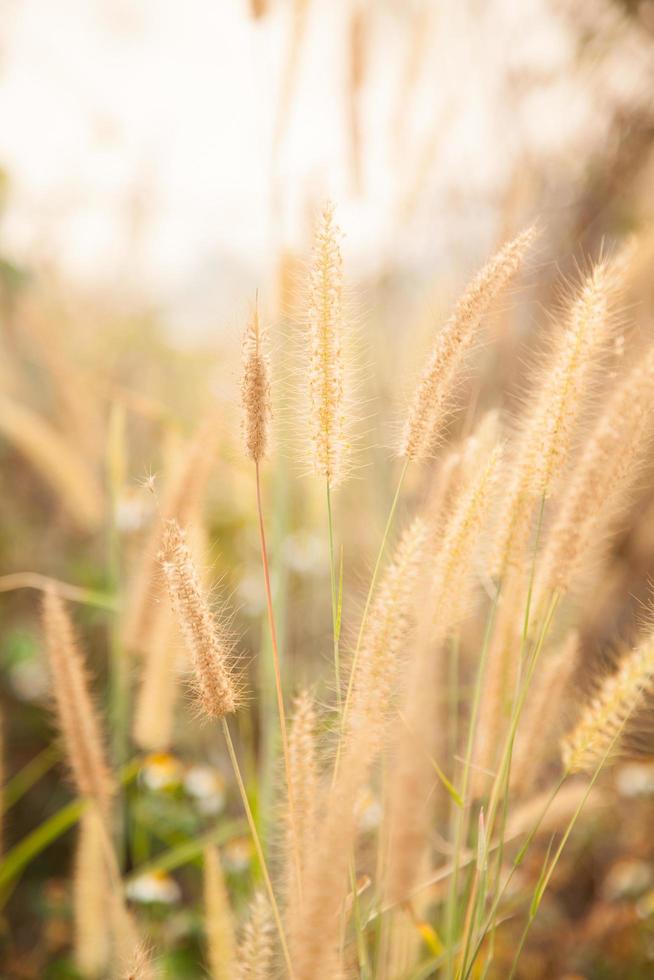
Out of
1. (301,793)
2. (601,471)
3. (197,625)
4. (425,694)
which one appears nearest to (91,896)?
(301,793)

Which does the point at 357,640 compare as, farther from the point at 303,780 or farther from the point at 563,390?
the point at 563,390

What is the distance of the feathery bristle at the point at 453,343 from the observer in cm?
64

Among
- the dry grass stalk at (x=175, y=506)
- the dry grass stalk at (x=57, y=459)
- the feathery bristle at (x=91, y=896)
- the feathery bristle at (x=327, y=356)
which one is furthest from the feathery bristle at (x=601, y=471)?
the dry grass stalk at (x=57, y=459)

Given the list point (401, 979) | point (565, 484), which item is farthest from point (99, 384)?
point (401, 979)

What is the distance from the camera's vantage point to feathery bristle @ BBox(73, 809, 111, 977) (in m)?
0.99

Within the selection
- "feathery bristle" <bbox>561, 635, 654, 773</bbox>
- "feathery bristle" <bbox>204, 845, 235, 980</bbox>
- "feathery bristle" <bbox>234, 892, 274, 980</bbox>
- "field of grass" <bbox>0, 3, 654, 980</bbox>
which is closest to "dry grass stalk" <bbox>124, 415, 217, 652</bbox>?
"field of grass" <bbox>0, 3, 654, 980</bbox>

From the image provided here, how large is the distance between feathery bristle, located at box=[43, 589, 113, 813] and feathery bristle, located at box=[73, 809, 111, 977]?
164 mm

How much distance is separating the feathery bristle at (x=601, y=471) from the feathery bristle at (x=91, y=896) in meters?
0.65

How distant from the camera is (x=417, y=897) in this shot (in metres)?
0.97

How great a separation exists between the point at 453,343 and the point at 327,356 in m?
0.11

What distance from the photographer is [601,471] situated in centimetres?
71

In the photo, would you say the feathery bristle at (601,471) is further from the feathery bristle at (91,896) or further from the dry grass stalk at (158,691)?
the feathery bristle at (91,896)

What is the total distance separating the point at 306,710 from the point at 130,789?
97 cm

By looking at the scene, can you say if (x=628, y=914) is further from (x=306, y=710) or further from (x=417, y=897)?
(x=306, y=710)
